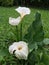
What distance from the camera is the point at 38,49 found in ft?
9.30

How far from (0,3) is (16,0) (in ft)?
3.20

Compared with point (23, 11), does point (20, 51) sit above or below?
below

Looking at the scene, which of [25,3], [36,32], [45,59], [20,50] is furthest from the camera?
[25,3]

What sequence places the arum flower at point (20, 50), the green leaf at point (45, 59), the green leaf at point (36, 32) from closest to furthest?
1. the arum flower at point (20, 50)
2. the green leaf at point (45, 59)
3. the green leaf at point (36, 32)

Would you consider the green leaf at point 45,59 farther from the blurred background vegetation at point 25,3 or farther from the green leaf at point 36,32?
the blurred background vegetation at point 25,3

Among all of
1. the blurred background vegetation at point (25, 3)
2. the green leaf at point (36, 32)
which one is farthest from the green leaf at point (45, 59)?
the blurred background vegetation at point (25, 3)

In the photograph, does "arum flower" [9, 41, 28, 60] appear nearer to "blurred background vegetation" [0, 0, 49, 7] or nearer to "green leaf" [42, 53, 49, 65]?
"green leaf" [42, 53, 49, 65]

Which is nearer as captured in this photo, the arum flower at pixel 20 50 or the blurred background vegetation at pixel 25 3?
the arum flower at pixel 20 50

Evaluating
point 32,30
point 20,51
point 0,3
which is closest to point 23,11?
point 32,30

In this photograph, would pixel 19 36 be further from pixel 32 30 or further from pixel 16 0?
pixel 16 0

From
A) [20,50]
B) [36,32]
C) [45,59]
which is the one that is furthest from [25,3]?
[20,50]

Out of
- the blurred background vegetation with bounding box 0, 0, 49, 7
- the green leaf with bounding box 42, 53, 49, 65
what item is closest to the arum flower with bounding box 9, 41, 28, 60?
the green leaf with bounding box 42, 53, 49, 65

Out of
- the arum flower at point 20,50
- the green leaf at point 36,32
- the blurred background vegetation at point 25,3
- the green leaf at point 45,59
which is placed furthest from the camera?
the blurred background vegetation at point 25,3

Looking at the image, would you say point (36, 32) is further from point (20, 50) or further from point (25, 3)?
point (25, 3)
